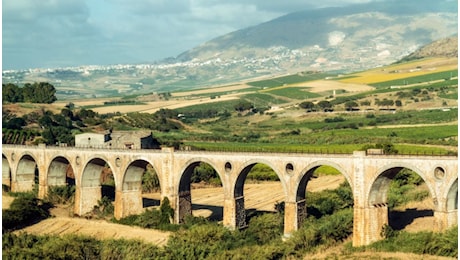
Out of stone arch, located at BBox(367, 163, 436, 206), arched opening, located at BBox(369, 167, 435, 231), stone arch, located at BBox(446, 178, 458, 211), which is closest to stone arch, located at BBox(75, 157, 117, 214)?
arched opening, located at BBox(369, 167, 435, 231)

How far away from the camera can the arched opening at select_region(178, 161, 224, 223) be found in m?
67.4

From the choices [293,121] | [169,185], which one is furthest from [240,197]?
[293,121]

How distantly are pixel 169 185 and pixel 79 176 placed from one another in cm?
1282

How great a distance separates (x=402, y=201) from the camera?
66.1 m

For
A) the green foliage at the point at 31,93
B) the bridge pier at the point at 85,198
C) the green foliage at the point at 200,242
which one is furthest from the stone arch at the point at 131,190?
the green foliage at the point at 31,93

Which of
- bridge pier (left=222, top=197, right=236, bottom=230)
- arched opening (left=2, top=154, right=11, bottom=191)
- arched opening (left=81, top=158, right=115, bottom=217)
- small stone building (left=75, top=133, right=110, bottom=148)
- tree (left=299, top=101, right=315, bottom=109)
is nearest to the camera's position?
bridge pier (left=222, top=197, right=236, bottom=230)

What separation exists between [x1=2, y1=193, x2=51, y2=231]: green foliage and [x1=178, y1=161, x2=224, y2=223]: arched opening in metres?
14.5

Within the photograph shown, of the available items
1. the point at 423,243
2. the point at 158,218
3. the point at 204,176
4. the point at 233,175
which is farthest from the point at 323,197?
the point at 204,176

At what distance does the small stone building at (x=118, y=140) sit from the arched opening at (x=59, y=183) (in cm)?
301

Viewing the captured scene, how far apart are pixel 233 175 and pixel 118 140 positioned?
21.4m

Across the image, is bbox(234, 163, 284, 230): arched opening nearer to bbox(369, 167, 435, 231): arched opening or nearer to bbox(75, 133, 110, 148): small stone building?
bbox(369, 167, 435, 231): arched opening

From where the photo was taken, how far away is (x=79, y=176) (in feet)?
247

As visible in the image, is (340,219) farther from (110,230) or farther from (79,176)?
(79,176)

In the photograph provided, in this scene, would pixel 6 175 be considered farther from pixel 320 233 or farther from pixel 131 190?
pixel 320 233
